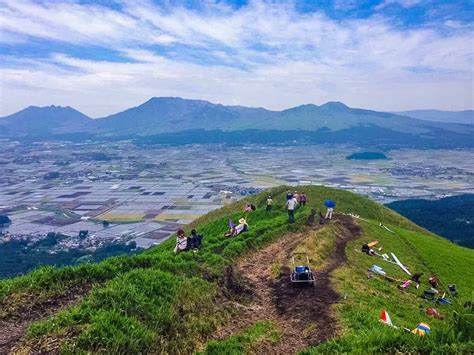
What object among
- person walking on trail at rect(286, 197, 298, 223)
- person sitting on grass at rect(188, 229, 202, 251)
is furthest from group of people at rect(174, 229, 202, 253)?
person walking on trail at rect(286, 197, 298, 223)

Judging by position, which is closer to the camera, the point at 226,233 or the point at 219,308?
the point at 219,308

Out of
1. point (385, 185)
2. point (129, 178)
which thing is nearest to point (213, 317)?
point (385, 185)

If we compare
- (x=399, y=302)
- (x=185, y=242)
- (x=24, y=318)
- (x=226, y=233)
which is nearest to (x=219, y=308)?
(x=24, y=318)

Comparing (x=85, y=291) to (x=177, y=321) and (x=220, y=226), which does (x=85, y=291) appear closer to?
(x=177, y=321)

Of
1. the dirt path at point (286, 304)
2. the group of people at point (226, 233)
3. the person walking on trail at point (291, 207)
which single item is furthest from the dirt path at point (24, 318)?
the person walking on trail at point (291, 207)

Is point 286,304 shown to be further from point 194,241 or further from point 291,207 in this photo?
point 291,207

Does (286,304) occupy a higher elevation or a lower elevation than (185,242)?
lower

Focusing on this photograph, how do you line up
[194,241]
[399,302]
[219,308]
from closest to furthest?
[219,308]
[399,302]
[194,241]
